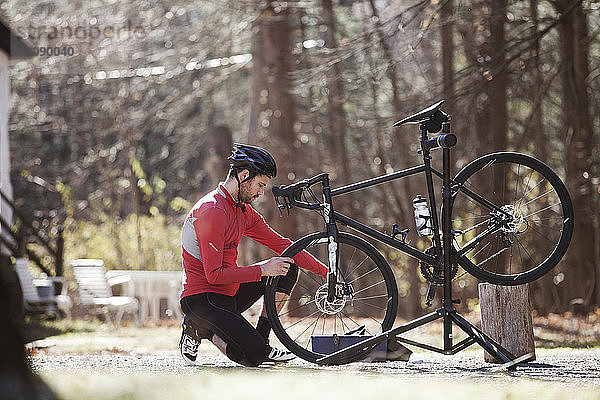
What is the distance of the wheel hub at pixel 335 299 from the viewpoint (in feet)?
19.2

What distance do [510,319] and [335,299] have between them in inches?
47.4

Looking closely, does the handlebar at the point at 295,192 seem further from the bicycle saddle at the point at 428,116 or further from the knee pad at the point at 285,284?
the bicycle saddle at the point at 428,116

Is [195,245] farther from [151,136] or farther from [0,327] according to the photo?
[151,136]

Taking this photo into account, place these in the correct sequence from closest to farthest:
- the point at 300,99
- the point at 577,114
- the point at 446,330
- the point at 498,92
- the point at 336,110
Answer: the point at 446,330, the point at 577,114, the point at 498,92, the point at 336,110, the point at 300,99

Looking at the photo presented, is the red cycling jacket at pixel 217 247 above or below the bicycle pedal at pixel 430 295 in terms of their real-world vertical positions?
above

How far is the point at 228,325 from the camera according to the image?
5723mm

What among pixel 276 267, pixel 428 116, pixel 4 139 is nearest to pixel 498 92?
pixel 4 139

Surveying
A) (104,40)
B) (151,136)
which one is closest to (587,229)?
(104,40)

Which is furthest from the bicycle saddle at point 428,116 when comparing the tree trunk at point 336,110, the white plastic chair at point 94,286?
the white plastic chair at point 94,286

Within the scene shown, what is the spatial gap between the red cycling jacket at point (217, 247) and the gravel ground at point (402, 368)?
523 mm

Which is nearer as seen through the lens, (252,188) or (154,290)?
(252,188)

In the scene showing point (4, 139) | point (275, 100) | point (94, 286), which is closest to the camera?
Result: point (4, 139)

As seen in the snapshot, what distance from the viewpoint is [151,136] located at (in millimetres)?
23266

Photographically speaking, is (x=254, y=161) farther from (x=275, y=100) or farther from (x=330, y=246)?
(x=275, y=100)
